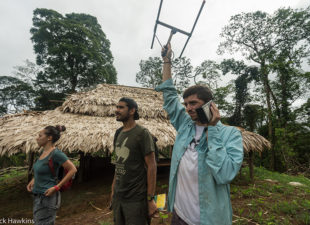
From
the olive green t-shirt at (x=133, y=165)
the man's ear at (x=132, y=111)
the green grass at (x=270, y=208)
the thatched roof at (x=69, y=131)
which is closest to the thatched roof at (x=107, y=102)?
the thatched roof at (x=69, y=131)

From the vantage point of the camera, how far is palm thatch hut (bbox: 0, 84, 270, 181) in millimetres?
4543

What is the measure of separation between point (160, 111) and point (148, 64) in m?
16.8

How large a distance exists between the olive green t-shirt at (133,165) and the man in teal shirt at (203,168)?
481mm

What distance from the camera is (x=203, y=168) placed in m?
1.14

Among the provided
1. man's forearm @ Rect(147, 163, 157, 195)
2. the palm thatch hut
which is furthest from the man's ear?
the palm thatch hut

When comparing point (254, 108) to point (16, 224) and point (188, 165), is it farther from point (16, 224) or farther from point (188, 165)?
point (16, 224)

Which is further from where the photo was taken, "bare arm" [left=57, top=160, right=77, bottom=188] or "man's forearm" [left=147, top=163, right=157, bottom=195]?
"bare arm" [left=57, top=160, right=77, bottom=188]

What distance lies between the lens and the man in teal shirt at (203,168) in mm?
1033

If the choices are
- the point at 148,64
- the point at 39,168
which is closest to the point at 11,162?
the point at 39,168

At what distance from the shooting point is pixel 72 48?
15.3 m

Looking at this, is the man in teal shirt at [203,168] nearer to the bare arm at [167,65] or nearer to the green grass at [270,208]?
the bare arm at [167,65]

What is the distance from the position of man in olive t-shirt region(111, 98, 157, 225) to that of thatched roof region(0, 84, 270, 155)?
9.86 ft

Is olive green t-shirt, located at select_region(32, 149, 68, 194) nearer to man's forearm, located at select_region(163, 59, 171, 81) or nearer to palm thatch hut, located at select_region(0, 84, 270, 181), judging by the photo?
man's forearm, located at select_region(163, 59, 171, 81)

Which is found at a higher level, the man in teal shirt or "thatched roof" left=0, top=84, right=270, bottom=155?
"thatched roof" left=0, top=84, right=270, bottom=155
